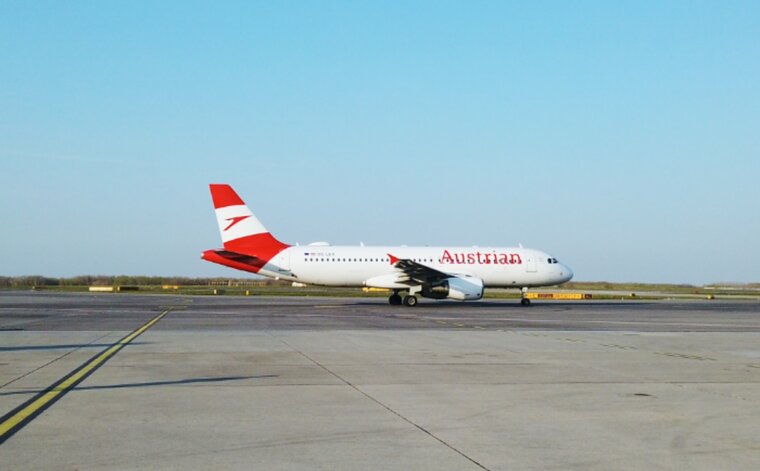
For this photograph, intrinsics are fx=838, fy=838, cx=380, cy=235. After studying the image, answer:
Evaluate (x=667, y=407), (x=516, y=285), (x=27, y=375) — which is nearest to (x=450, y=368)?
(x=667, y=407)

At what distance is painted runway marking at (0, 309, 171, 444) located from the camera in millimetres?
8438

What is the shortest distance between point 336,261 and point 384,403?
117 ft

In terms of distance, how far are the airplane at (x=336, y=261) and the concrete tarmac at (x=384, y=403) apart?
2341cm

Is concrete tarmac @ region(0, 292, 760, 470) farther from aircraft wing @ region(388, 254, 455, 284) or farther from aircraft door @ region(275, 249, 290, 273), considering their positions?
aircraft door @ region(275, 249, 290, 273)

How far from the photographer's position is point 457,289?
143 feet

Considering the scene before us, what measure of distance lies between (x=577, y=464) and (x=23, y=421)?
5613 mm

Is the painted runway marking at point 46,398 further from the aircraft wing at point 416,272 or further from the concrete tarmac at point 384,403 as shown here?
the aircraft wing at point 416,272

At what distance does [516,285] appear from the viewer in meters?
49.6

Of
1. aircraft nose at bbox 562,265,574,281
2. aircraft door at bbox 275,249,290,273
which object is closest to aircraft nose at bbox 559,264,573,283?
aircraft nose at bbox 562,265,574,281

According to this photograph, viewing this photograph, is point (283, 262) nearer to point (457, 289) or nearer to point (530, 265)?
point (457, 289)

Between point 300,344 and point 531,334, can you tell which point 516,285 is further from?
point 300,344

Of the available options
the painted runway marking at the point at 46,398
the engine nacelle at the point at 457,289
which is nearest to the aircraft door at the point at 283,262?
the engine nacelle at the point at 457,289

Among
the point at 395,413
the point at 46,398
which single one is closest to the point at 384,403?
the point at 395,413

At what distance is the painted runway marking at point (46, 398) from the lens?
8.44 m
